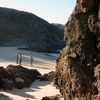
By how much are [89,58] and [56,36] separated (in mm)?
63125

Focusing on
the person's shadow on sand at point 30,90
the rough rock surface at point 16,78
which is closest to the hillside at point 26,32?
the rough rock surface at point 16,78

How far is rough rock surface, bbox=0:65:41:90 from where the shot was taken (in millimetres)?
19000

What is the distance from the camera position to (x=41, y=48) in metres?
57.6

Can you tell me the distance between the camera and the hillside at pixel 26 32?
63.7m

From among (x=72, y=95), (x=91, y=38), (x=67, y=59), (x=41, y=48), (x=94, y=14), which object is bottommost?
(x=41, y=48)

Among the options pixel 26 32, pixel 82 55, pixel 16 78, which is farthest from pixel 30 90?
pixel 26 32

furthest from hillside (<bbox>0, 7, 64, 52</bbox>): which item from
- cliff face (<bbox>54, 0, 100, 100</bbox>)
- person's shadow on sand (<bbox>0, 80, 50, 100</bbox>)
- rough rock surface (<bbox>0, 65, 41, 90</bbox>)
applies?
cliff face (<bbox>54, 0, 100, 100</bbox>)

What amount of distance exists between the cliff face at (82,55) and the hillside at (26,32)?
47.0 metres

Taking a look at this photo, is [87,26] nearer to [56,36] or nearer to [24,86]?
[24,86]

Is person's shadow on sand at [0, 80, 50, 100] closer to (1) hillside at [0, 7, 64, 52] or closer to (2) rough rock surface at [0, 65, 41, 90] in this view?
(2) rough rock surface at [0, 65, 41, 90]

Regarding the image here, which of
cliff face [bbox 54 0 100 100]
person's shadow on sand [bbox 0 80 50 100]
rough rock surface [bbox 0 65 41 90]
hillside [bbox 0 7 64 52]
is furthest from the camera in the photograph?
hillside [bbox 0 7 64 52]

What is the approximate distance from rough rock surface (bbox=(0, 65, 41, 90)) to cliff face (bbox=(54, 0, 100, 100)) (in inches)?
300

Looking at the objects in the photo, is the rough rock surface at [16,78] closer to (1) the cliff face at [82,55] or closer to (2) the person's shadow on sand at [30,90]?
(2) the person's shadow on sand at [30,90]

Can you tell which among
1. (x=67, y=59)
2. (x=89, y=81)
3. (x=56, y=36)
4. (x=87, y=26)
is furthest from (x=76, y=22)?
(x=56, y=36)
